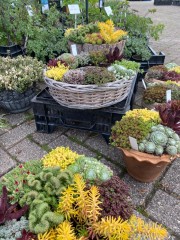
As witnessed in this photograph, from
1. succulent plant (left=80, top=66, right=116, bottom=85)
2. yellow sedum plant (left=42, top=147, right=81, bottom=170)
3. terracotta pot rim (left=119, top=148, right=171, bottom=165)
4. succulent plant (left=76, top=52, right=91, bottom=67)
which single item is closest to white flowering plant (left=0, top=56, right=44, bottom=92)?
succulent plant (left=76, top=52, right=91, bottom=67)

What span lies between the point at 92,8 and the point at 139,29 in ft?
4.32

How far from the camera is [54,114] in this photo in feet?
9.38

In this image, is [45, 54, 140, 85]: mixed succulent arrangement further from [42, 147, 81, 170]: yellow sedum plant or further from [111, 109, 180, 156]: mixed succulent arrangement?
[42, 147, 81, 170]: yellow sedum plant

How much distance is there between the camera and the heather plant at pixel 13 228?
1347 millimetres

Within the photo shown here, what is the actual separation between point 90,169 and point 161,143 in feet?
2.32

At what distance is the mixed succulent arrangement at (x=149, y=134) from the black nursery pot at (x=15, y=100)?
1722 millimetres

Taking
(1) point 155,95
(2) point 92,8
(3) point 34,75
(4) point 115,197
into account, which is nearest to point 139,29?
(2) point 92,8

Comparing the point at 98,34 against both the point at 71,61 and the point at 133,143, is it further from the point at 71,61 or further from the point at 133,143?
the point at 133,143

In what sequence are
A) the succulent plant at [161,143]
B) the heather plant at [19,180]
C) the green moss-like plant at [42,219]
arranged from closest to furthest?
the green moss-like plant at [42,219], the heather plant at [19,180], the succulent plant at [161,143]

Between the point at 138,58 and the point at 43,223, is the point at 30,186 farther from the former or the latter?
the point at 138,58

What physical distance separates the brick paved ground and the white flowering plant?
552 millimetres

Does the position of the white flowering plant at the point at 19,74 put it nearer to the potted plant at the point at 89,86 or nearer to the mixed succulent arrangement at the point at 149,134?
the potted plant at the point at 89,86

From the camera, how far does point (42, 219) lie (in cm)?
129

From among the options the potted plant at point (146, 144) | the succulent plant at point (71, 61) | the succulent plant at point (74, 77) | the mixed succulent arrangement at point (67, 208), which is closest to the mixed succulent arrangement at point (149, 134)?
the potted plant at point (146, 144)
